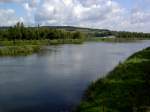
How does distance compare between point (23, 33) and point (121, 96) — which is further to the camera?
point (23, 33)

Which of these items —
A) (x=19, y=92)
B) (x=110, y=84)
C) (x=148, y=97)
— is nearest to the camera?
(x=148, y=97)

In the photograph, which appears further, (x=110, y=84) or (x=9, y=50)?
(x=9, y=50)

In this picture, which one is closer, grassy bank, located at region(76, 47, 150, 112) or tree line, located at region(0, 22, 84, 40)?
grassy bank, located at region(76, 47, 150, 112)

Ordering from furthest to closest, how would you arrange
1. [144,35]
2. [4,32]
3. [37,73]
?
[144,35]
[4,32]
[37,73]

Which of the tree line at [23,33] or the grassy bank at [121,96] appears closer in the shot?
the grassy bank at [121,96]

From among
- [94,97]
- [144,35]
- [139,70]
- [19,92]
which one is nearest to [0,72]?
[19,92]

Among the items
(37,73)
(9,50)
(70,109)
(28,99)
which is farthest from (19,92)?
(9,50)

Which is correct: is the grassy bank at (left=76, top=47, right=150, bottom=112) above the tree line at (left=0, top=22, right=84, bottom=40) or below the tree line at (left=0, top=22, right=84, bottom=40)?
below

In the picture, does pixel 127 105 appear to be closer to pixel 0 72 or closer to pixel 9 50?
pixel 0 72

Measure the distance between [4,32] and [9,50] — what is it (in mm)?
39930

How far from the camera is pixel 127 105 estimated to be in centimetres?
1462

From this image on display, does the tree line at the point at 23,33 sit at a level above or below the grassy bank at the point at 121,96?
above

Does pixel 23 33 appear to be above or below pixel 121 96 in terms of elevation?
above

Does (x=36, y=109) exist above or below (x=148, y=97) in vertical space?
below
